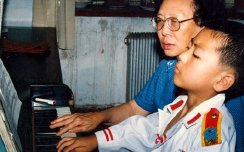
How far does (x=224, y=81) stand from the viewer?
5.47ft

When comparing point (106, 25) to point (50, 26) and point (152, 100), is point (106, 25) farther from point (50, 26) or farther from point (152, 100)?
point (152, 100)

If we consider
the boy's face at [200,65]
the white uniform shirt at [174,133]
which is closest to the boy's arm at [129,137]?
the white uniform shirt at [174,133]

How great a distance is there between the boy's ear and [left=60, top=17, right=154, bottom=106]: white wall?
9.49ft

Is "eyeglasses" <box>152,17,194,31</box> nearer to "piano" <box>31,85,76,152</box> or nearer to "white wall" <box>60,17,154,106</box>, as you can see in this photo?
"piano" <box>31,85,76,152</box>

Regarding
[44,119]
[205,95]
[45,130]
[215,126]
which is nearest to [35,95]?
[44,119]

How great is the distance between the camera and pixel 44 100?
91.7 inches

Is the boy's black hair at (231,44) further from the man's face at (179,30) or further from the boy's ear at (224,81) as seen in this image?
the man's face at (179,30)

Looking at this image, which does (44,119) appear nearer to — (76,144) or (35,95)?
(35,95)

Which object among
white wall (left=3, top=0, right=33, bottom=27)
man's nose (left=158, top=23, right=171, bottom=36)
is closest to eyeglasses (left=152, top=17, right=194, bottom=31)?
man's nose (left=158, top=23, right=171, bottom=36)

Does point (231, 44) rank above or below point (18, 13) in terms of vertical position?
above

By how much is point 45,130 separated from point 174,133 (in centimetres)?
65

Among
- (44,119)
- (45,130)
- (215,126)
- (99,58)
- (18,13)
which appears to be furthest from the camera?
(99,58)

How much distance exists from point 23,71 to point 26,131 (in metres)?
0.87

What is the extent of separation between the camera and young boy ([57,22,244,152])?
1.56 meters
